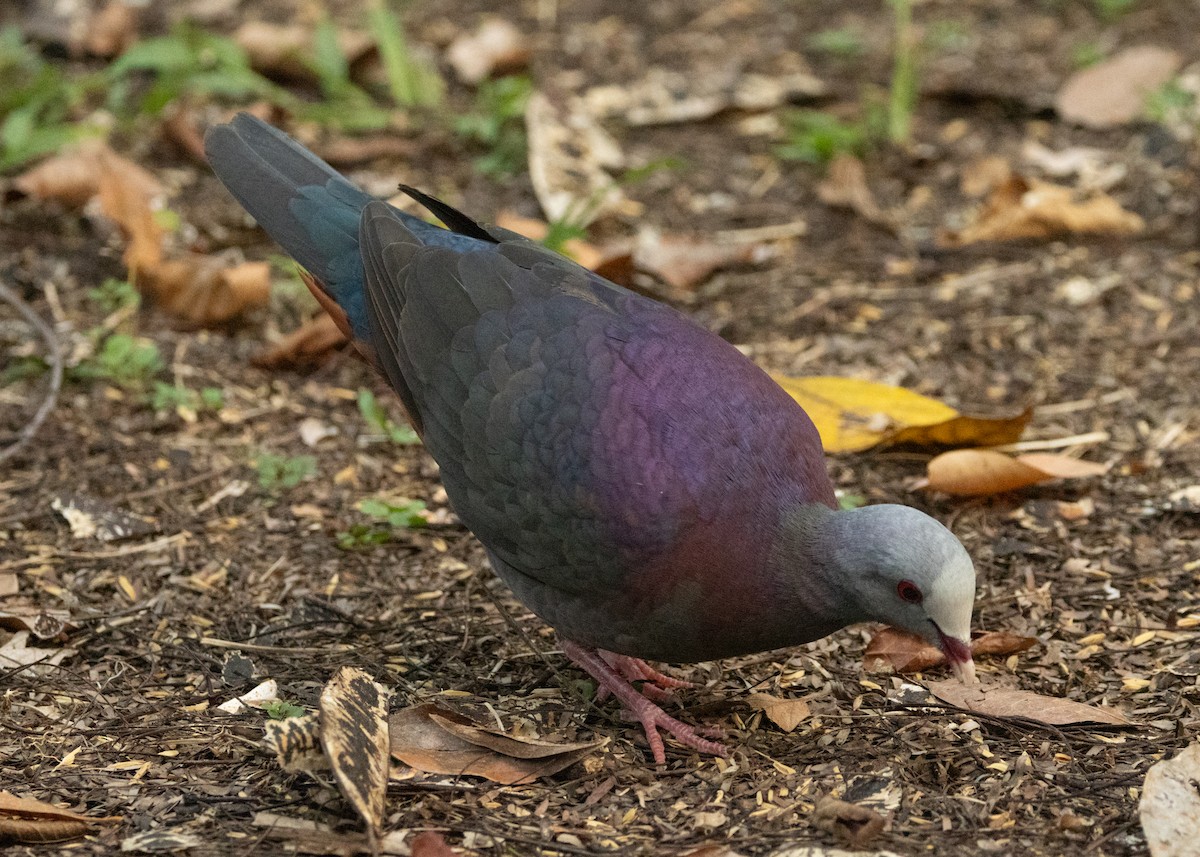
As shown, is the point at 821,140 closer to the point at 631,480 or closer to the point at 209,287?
the point at 209,287

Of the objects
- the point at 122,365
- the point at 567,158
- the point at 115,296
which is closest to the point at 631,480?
the point at 122,365

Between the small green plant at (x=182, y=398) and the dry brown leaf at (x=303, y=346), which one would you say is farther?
the dry brown leaf at (x=303, y=346)

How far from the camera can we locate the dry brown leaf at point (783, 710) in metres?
3.53

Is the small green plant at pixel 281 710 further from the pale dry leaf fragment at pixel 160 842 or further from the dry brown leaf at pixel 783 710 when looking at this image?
the dry brown leaf at pixel 783 710

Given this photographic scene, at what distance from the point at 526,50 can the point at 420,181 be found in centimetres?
128

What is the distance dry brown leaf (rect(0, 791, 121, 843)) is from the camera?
2.92 meters

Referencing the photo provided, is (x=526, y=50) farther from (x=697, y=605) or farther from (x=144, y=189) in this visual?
(x=697, y=605)

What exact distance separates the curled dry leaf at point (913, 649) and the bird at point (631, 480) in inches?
16.4

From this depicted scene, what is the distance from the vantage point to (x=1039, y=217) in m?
5.91

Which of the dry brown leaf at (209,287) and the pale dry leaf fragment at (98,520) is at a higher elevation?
the dry brown leaf at (209,287)

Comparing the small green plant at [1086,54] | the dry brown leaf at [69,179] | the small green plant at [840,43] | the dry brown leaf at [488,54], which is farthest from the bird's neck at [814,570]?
the small green plant at [840,43]

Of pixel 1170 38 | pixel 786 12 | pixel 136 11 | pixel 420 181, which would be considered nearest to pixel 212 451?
pixel 420 181

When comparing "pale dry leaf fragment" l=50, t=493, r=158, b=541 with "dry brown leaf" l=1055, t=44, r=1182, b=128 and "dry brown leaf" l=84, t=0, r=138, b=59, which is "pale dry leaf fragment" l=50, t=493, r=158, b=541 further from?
"dry brown leaf" l=1055, t=44, r=1182, b=128

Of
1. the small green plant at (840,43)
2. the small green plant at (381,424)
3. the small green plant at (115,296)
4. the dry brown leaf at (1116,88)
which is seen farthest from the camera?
the small green plant at (840,43)
